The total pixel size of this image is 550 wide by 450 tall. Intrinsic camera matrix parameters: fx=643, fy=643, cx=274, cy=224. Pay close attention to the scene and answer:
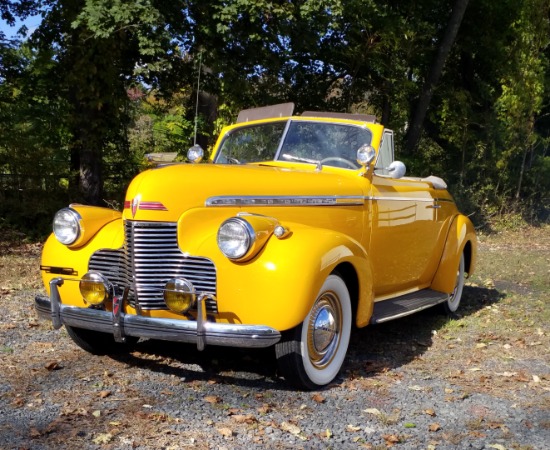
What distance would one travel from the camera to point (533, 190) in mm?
17828

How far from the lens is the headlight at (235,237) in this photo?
4039 mm

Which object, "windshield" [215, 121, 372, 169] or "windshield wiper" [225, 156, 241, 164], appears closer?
"windshield" [215, 121, 372, 169]

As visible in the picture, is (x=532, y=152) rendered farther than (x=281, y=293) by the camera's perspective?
Yes

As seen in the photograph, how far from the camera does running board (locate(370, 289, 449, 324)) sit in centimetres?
516

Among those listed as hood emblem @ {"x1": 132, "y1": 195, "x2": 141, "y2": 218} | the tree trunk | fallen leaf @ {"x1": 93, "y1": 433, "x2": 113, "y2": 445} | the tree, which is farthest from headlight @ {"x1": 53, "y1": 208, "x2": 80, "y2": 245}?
the tree trunk

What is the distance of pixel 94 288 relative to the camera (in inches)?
174

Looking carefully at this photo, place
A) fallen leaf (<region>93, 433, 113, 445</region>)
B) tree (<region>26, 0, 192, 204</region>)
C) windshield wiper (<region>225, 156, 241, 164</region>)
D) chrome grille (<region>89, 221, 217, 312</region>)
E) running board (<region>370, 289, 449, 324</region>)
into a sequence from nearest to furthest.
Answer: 1. fallen leaf (<region>93, 433, 113, 445</region>)
2. chrome grille (<region>89, 221, 217, 312</region>)
3. running board (<region>370, 289, 449, 324</region>)
4. windshield wiper (<region>225, 156, 241, 164</region>)
5. tree (<region>26, 0, 192, 204</region>)

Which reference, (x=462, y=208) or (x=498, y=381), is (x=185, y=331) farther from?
(x=462, y=208)

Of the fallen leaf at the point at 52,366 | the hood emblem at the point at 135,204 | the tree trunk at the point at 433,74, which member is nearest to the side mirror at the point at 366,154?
the hood emblem at the point at 135,204

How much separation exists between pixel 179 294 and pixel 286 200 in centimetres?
110

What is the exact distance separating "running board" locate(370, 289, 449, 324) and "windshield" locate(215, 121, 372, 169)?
1.24 meters

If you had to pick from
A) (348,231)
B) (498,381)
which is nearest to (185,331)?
(348,231)

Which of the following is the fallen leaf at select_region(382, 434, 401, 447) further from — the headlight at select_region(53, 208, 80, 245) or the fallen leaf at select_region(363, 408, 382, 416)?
the headlight at select_region(53, 208, 80, 245)

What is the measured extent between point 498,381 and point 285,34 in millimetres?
9414
